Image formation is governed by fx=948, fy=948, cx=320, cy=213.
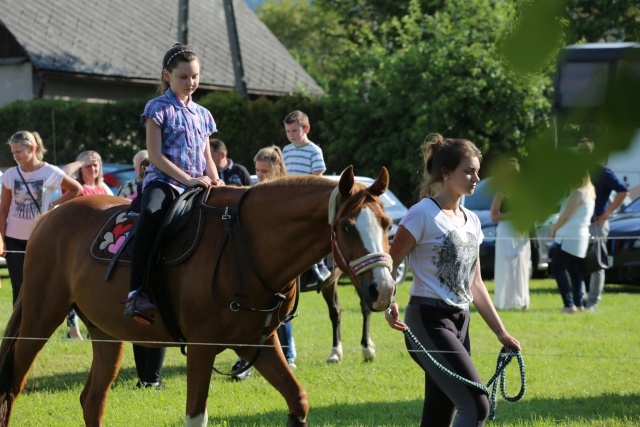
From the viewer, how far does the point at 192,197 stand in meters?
5.15

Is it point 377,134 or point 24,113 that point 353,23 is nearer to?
point 377,134

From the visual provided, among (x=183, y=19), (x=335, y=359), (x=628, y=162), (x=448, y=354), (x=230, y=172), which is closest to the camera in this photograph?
(x=628, y=162)

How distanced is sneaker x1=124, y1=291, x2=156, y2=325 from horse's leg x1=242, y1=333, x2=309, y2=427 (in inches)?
20.3

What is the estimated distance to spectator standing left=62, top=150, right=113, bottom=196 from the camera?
8.60 meters

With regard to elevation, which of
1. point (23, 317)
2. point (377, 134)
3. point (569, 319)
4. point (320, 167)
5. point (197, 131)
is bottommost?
point (569, 319)

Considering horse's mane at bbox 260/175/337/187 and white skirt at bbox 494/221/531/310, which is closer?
horse's mane at bbox 260/175/337/187

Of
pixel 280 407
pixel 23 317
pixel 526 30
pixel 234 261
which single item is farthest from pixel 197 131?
pixel 526 30

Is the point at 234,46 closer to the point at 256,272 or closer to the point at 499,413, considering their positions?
the point at 256,272

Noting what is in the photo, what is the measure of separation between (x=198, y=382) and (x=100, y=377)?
3.48 ft

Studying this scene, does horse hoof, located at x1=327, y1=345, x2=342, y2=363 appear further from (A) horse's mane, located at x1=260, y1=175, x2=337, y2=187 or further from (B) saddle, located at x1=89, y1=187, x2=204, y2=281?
(A) horse's mane, located at x1=260, y1=175, x2=337, y2=187

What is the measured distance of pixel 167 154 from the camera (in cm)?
521

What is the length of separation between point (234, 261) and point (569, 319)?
7159 mm

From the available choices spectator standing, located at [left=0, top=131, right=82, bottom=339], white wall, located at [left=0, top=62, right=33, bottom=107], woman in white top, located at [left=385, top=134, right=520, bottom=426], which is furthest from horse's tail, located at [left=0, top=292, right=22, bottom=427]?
white wall, located at [left=0, top=62, right=33, bottom=107]

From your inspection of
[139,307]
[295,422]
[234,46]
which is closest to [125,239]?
[139,307]
